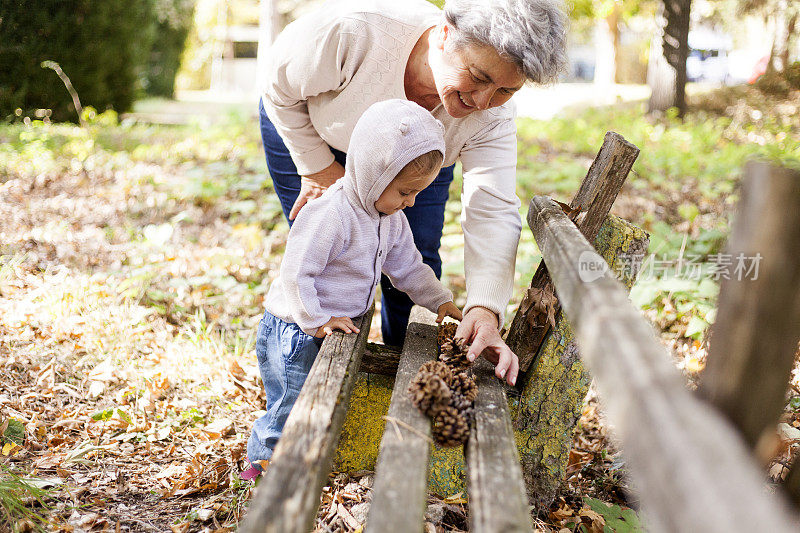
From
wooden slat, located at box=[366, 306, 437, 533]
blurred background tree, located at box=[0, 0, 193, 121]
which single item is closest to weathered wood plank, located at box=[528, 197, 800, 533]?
wooden slat, located at box=[366, 306, 437, 533]

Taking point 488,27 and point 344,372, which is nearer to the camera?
point 344,372

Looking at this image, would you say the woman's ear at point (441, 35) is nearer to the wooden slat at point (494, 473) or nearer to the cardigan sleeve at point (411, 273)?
the cardigan sleeve at point (411, 273)

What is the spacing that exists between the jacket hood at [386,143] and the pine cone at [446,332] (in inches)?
21.0

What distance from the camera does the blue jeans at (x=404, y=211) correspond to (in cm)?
275

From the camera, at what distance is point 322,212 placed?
212 centimetres

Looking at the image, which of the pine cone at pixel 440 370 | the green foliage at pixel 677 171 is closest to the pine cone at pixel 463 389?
the pine cone at pixel 440 370

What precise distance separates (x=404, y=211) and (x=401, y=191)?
65cm

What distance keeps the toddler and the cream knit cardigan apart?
0.29 meters

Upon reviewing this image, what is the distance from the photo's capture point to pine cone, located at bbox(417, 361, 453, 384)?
176 centimetres

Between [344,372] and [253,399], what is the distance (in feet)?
4.82

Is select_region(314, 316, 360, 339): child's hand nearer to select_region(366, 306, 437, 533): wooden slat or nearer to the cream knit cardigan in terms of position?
select_region(366, 306, 437, 533): wooden slat

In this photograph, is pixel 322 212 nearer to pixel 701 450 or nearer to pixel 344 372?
pixel 344 372

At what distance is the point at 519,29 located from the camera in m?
1.97

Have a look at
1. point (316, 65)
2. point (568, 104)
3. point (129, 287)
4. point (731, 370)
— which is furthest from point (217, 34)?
point (731, 370)
